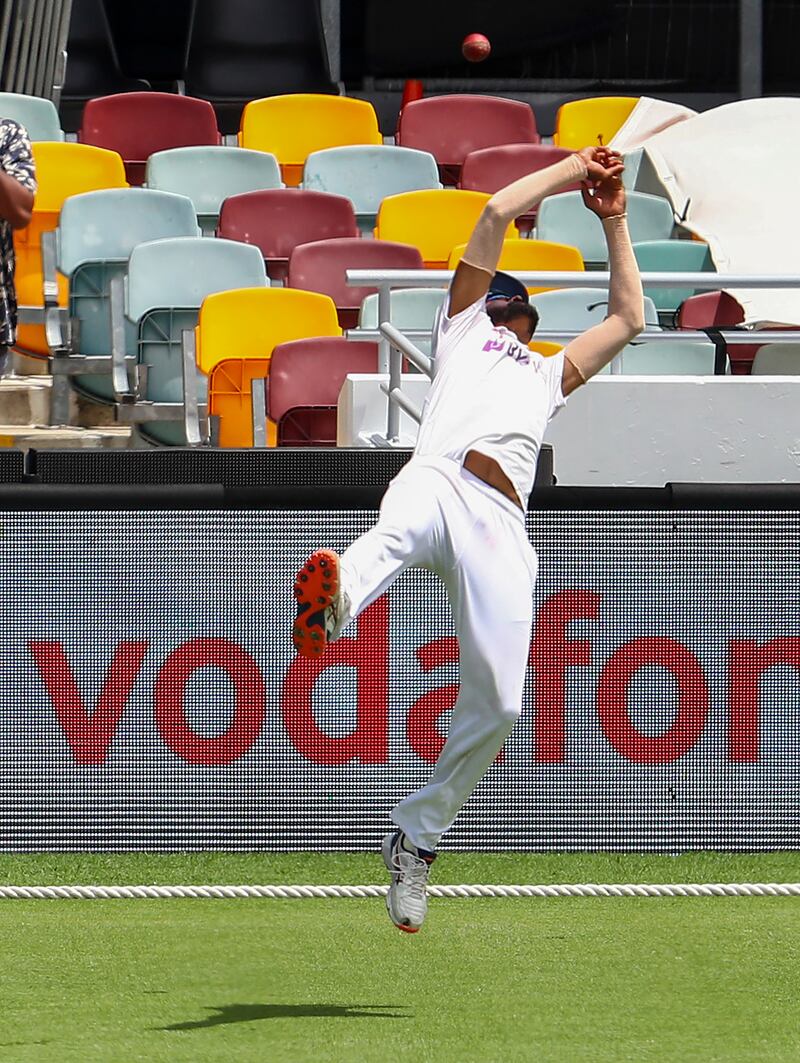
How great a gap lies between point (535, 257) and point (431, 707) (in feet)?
16.3

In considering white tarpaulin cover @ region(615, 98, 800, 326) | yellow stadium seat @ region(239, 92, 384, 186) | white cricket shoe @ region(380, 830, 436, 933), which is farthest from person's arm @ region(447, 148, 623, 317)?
yellow stadium seat @ region(239, 92, 384, 186)

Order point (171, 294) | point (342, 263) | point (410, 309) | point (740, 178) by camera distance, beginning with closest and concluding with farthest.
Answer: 1. point (410, 309)
2. point (171, 294)
3. point (342, 263)
4. point (740, 178)

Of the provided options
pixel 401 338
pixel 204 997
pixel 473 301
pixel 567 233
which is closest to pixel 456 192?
pixel 567 233

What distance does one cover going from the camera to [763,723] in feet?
23.6

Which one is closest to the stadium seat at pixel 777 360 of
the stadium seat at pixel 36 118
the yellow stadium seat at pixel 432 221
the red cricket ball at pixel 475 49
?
the yellow stadium seat at pixel 432 221

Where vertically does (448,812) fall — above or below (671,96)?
Result: below

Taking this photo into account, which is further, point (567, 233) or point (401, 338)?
point (567, 233)

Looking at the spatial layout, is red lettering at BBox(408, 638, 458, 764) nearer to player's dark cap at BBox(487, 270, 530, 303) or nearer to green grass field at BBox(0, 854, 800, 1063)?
green grass field at BBox(0, 854, 800, 1063)

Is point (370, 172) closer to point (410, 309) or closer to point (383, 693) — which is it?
point (410, 309)

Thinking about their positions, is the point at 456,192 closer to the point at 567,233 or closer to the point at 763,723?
the point at 567,233

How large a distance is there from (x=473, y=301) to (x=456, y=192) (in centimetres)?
741

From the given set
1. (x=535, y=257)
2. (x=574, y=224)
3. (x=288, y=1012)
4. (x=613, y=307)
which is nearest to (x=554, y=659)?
(x=613, y=307)

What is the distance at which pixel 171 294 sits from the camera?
11195 mm

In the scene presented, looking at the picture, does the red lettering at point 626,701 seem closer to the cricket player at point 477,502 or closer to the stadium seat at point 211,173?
the cricket player at point 477,502
